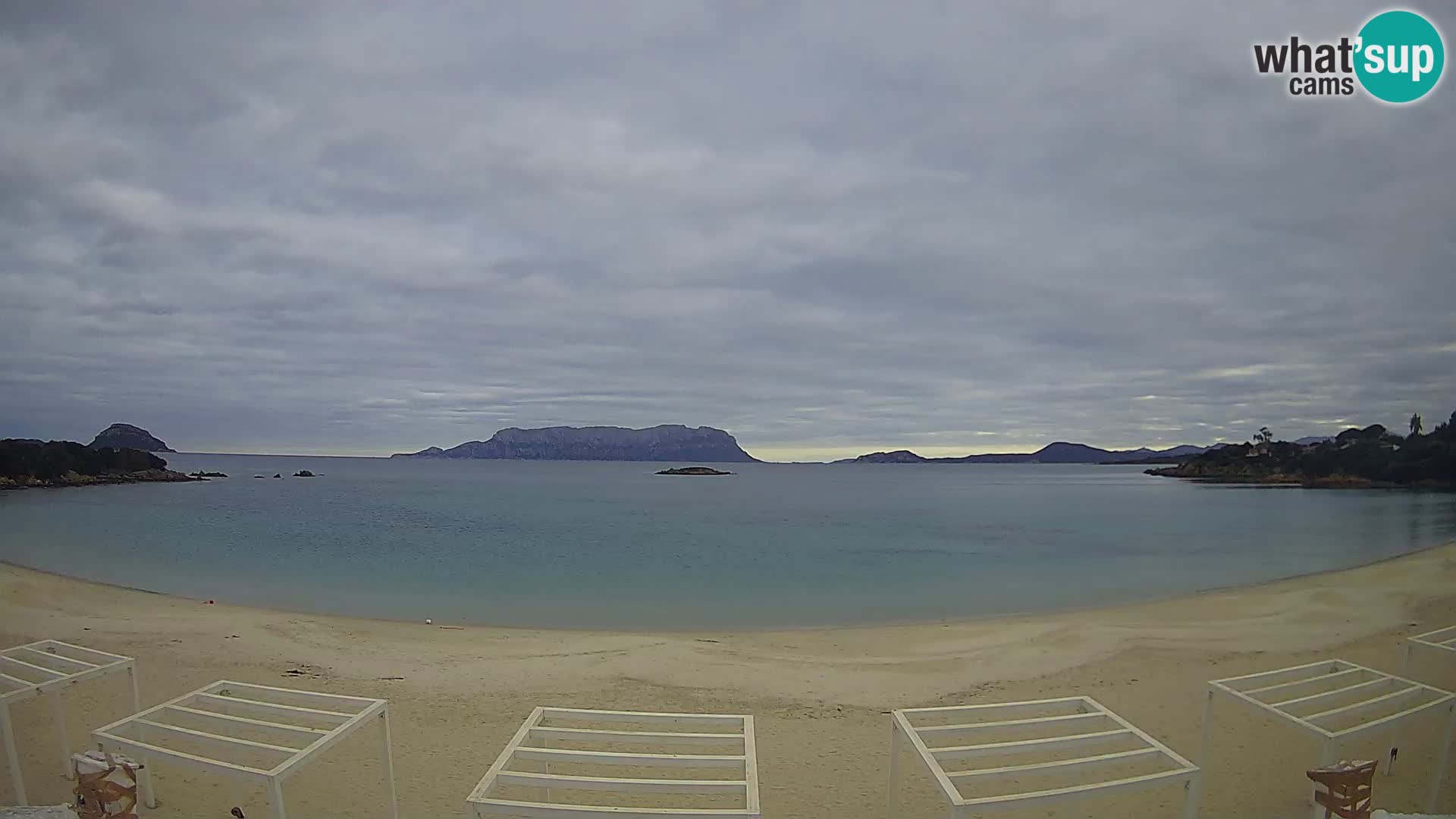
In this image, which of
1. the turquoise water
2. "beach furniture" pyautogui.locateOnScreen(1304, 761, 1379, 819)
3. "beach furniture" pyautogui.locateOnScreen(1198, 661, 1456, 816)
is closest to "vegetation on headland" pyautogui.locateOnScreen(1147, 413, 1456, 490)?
the turquoise water

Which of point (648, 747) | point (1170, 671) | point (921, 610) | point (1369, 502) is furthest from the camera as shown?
point (1369, 502)

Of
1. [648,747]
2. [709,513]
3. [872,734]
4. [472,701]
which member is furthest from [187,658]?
[709,513]

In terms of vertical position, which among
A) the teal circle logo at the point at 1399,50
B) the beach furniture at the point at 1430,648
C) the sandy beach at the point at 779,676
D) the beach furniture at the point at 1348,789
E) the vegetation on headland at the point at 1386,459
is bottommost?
the sandy beach at the point at 779,676

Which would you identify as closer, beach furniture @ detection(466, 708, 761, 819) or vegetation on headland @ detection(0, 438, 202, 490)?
beach furniture @ detection(466, 708, 761, 819)

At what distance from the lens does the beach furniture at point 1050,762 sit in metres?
2.55

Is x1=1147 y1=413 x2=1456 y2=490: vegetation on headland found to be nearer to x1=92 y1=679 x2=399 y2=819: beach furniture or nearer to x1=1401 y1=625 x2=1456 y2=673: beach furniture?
x1=1401 y1=625 x2=1456 y2=673: beach furniture

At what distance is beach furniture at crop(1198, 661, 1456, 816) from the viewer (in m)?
3.21

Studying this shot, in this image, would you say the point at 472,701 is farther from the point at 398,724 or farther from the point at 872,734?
the point at 872,734

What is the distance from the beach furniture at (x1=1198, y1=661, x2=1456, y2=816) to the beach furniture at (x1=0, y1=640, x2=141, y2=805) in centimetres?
571

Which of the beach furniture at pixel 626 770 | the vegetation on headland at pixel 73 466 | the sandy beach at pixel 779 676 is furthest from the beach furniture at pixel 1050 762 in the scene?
the vegetation on headland at pixel 73 466

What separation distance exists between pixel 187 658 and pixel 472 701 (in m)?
3.63

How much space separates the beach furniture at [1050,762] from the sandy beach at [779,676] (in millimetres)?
434

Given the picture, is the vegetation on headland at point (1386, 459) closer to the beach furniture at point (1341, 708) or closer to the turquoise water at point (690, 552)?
the turquoise water at point (690, 552)

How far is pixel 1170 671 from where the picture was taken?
22.5 ft
